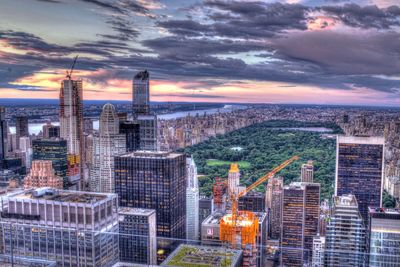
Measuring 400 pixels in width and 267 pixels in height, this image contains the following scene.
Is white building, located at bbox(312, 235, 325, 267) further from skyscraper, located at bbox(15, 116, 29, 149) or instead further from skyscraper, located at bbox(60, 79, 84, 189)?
skyscraper, located at bbox(15, 116, 29, 149)

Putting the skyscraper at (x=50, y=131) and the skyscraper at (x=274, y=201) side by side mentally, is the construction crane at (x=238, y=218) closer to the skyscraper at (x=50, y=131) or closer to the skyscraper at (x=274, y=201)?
the skyscraper at (x=274, y=201)

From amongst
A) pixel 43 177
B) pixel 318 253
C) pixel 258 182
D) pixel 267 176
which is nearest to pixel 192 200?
pixel 258 182

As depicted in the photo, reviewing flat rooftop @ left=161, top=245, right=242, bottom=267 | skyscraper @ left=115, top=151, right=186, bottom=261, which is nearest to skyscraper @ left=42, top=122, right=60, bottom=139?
skyscraper @ left=115, top=151, right=186, bottom=261

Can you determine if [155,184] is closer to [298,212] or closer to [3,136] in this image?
[298,212]

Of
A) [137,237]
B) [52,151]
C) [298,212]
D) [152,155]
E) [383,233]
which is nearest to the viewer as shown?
[137,237]

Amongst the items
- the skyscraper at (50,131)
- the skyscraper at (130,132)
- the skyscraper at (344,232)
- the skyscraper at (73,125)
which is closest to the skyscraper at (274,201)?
the skyscraper at (344,232)

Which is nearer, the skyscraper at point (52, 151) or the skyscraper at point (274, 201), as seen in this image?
the skyscraper at point (274, 201)
